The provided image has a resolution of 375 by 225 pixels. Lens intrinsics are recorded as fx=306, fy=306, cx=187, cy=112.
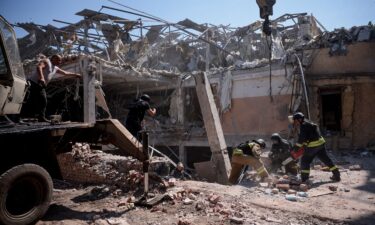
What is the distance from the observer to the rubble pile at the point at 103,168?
224 inches

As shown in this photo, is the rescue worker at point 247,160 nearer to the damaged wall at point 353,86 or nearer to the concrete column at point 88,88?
the damaged wall at point 353,86

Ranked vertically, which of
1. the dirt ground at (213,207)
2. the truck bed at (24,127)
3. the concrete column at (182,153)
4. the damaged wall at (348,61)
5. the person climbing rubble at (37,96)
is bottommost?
the concrete column at (182,153)

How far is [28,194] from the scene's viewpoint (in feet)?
13.2

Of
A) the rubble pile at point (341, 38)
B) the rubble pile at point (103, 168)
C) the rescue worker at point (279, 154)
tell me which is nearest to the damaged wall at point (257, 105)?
the rubble pile at point (341, 38)

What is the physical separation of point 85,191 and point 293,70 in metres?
7.92

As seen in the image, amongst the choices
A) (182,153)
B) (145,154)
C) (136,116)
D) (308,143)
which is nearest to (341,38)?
(308,143)

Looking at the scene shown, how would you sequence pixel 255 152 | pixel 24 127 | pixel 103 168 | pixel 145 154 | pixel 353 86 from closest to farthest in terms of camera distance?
pixel 24 127 → pixel 145 154 → pixel 103 168 → pixel 255 152 → pixel 353 86

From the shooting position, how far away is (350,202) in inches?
205

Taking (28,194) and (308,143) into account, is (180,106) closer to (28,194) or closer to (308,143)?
(308,143)

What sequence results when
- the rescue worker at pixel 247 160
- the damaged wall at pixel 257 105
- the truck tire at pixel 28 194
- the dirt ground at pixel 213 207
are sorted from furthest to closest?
the damaged wall at pixel 257 105 → the rescue worker at pixel 247 160 → the dirt ground at pixel 213 207 → the truck tire at pixel 28 194

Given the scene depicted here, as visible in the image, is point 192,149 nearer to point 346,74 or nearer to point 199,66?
point 199,66

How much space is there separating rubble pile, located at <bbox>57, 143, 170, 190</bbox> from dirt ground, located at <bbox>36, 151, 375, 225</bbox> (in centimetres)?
27

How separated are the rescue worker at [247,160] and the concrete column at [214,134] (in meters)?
0.19

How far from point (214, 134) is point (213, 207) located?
2.75 m
